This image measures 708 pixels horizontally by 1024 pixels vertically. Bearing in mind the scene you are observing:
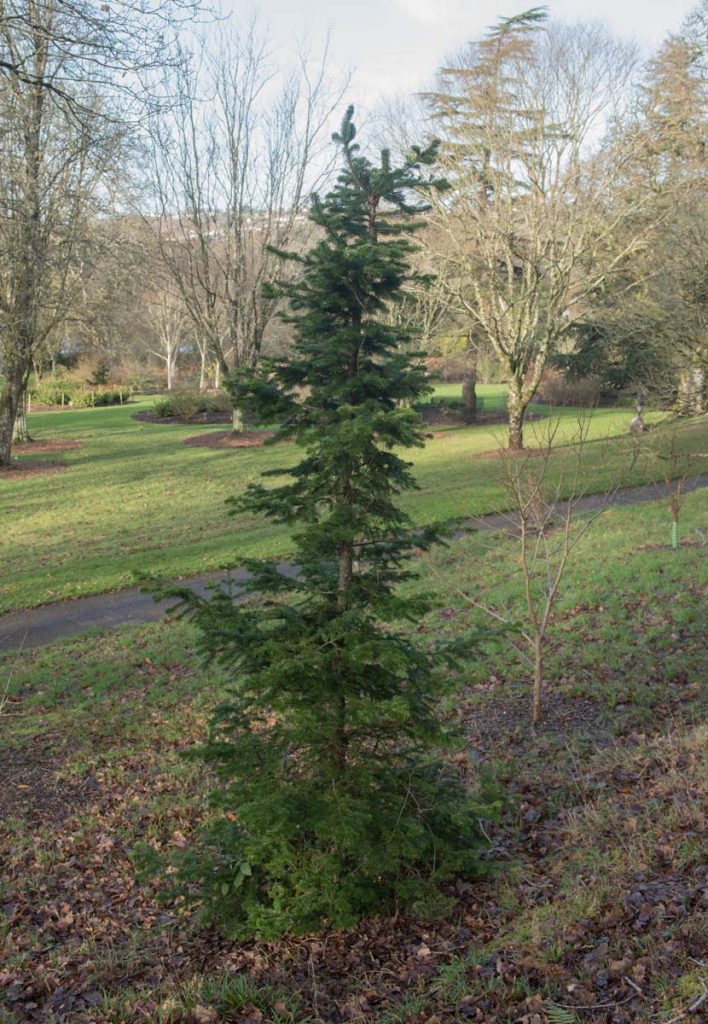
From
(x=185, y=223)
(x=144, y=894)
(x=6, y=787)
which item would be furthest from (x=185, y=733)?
(x=185, y=223)

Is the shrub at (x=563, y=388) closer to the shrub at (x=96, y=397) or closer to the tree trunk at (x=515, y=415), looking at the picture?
the tree trunk at (x=515, y=415)

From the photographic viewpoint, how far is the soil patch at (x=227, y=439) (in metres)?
28.0

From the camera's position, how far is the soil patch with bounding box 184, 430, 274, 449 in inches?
1101

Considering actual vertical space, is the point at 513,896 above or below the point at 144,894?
above

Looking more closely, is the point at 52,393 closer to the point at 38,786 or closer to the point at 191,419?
the point at 191,419

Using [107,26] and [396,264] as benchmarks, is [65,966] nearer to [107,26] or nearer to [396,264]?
[396,264]

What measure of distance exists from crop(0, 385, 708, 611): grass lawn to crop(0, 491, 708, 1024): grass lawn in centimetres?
215

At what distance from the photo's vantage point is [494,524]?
51.9ft

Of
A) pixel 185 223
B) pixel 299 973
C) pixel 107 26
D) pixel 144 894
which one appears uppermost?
pixel 185 223

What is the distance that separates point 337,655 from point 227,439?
Result: 2545 cm

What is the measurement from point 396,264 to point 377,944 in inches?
137

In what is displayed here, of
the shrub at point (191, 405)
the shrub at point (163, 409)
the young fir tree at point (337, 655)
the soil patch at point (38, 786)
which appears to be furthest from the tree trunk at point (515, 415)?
the shrub at point (163, 409)

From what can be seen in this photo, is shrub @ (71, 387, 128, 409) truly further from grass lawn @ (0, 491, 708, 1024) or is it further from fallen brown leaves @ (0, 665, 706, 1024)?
fallen brown leaves @ (0, 665, 706, 1024)

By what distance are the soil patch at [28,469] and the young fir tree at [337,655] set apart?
19897mm
